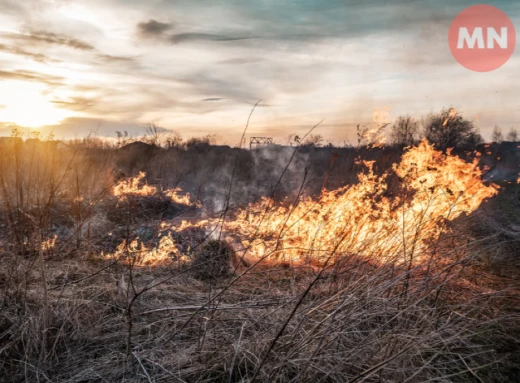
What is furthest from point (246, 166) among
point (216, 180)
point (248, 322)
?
point (248, 322)

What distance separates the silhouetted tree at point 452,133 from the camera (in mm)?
24741

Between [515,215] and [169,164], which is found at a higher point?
[169,164]

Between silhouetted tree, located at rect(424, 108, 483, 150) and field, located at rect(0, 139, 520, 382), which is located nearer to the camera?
field, located at rect(0, 139, 520, 382)

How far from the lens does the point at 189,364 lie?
2654 millimetres

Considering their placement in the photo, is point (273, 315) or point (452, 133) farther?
point (452, 133)

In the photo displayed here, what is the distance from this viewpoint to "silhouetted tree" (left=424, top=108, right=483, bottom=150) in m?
24.7

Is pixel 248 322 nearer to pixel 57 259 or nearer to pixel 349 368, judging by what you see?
pixel 349 368

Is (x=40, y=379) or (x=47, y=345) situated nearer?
(x=40, y=379)

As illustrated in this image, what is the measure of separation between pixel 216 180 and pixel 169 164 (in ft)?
7.71

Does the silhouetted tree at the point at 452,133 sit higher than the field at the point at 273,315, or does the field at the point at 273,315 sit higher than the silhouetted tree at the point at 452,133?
the silhouetted tree at the point at 452,133

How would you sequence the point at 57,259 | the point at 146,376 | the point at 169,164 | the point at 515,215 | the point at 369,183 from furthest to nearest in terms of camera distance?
the point at 169,164 → the point at 515,215 → the point at 369,183 → the point at 57,259 → the point at 146,376

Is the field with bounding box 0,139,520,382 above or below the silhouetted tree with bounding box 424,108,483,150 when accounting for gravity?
below

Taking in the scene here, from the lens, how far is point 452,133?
2489 cm

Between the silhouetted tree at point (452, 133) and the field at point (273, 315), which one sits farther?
the silhouetted tree at point (452, 133)
